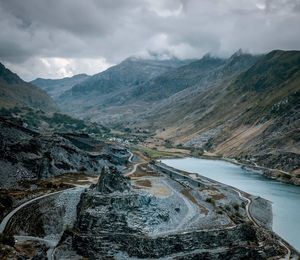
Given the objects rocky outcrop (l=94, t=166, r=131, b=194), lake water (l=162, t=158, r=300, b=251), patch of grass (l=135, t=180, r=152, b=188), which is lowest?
lake water (l=162, t=158, r=300, b=251)

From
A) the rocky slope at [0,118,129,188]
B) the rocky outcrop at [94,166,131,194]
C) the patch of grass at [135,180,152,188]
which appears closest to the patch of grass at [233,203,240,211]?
the patch of grass at [135,180,152,188]

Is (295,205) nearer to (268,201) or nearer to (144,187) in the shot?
(268,201)

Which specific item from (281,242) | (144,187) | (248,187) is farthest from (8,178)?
(248,187)

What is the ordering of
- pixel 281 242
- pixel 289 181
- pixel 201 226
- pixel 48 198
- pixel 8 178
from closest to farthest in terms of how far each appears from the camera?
pixel 201 226, pixel 281 242, pixel 48 198, pixel 8 178, pixel 289 181

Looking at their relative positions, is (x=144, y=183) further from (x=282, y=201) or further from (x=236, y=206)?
(x=282, y=201)

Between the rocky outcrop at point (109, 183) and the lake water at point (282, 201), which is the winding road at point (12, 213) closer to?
the rocky outcrop at point (109, 183)

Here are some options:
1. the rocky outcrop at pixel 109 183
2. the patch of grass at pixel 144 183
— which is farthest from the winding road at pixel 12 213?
the patch of grass at pixel 144 183

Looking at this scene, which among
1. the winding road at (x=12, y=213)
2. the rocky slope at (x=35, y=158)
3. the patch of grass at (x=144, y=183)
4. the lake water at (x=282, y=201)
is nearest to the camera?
the winding road at (x=12, y=213)

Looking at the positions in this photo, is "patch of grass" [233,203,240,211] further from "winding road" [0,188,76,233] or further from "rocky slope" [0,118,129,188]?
"winding road" [0,188,76,233]

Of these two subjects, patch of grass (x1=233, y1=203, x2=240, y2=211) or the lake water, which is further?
patch of grass (x1=233, y1=203, x2=240, y2=211)

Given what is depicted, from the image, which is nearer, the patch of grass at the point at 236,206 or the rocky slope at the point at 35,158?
the rocky slope at the point at 35,158

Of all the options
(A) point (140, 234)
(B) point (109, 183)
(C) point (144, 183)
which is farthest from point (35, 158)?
(A) point (140, 234)
